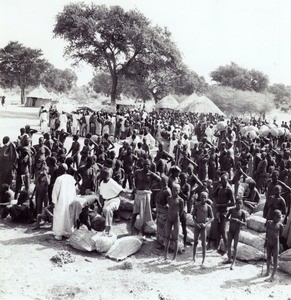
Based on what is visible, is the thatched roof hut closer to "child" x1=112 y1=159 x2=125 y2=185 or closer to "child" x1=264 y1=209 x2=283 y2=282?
"child" x1=112 y1=159 x2=125 y2=185

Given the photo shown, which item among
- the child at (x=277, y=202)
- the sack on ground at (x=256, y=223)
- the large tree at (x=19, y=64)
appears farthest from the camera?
the large tree at (x=19, y=64)

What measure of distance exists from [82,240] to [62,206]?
0.86m

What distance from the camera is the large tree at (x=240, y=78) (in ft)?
228

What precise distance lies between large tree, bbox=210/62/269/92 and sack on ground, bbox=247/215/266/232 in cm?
6251

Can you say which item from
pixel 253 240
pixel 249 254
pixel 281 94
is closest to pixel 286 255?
pixel 249 254

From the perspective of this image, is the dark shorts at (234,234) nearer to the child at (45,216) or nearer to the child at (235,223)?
the child at (235,223)

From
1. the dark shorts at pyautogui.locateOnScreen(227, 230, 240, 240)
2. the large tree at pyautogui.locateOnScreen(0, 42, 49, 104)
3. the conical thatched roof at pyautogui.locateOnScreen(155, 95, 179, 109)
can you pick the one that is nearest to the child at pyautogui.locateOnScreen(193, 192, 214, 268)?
the dark shorts at pyautogui.locateOnScreen(227, 230, 240, 240)

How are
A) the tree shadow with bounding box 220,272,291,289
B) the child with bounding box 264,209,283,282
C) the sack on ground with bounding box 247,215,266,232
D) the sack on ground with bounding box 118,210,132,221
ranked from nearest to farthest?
the tree shadow with bounding box 220,272,291,289 → the child with bounding box 264,209,283,282 → the sack on ground with bounding box 247,215,266,232 → the sack on ground with bounding box 118,210,132,221

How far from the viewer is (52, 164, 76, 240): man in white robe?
8133mm

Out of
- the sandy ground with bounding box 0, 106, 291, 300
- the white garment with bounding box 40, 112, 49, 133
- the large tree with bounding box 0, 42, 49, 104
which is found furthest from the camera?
the large tree with bounding box 0, 42, 49, 104

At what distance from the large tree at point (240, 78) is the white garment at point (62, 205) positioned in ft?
211

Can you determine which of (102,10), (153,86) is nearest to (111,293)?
(102,10)

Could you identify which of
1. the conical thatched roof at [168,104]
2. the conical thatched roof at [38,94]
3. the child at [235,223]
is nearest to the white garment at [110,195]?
the child at [235,223]

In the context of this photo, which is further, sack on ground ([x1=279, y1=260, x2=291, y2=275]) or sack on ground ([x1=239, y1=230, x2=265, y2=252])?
sack on ground ([x1=239, y1=230, x2=265, y2=252])
